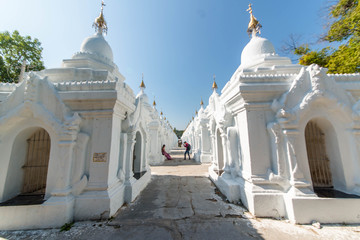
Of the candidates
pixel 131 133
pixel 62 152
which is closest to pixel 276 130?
pixel 131 133

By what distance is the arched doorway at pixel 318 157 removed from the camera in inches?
164

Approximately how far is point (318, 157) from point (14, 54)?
25.7 m

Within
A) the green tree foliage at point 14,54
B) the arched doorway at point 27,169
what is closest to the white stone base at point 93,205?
the arched doorway at point 27,169

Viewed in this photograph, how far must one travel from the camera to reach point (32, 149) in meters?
4.23

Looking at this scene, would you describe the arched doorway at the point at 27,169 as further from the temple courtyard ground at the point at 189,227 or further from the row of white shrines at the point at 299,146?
the row of white shrines at the point at 299,146

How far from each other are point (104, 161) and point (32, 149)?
2552mm

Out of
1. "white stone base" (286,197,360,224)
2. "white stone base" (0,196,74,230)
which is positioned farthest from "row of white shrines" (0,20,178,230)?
"white stone base" (286,197,360,224)

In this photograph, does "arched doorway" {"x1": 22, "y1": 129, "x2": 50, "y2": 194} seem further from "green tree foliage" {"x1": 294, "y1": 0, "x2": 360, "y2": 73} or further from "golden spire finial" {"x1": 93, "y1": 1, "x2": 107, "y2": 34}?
"green tree foliage" {"x1": 294, "y1": 0, "x2": 360, "y2": 73}

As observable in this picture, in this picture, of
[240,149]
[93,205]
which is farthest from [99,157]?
[240,149]

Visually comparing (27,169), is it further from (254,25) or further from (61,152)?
(254,25)

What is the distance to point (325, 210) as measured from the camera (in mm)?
3191

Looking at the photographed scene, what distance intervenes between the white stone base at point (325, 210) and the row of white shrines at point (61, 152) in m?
4.45

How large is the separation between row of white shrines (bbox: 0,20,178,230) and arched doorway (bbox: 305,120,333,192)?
577 cm

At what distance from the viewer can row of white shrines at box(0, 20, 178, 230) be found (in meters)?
3.30
